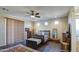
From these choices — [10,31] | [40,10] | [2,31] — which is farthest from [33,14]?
[2,31]

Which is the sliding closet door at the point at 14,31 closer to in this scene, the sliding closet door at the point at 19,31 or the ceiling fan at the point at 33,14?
the sliding closet door at the point at 19,31

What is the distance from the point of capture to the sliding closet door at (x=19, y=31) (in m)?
1.97

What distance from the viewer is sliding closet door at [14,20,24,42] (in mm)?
1971

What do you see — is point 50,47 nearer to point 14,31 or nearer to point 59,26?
point 59,26

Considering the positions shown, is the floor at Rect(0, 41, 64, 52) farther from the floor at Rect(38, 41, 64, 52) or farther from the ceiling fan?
the ceiling fan

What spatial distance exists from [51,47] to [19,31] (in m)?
0.75

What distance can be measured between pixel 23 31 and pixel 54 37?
26.7 inches

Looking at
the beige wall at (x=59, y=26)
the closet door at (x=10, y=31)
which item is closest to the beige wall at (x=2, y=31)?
the closet door at (x=10, y=31)

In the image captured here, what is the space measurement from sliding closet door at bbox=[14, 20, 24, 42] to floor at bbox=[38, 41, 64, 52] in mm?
470

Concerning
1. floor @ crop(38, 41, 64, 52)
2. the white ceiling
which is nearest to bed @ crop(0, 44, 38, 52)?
floor @ crop(38, 41, 64, 52)

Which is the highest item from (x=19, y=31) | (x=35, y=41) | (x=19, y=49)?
(x=19, y=31)

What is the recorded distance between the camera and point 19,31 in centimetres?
200
